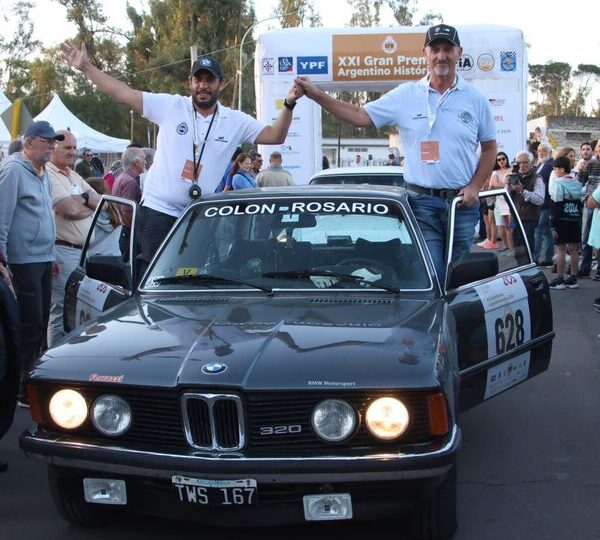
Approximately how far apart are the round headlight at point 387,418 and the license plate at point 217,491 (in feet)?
1.60

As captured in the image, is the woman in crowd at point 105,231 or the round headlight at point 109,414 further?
the woman in crowd at point 105,231

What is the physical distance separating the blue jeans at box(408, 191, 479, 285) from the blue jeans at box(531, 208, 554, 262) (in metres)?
8.34

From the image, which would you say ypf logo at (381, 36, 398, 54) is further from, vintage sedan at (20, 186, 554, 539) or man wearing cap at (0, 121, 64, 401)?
vintage sedan at (20, 186, 554, 539)

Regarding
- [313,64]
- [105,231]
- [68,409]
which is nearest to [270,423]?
[68,409]

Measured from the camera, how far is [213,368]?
3455 mm

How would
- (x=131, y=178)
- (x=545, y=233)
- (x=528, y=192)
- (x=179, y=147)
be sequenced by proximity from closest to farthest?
1. (x=179, y=147)
2. (x=131, y=178)
3. (x=528, y=192)
4. (x=545, y=233)

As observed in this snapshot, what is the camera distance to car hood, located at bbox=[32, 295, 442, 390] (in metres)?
3.40

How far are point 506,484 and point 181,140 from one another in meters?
3.02

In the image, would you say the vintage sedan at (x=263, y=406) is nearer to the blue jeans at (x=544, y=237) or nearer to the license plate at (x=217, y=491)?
the license plate at (x=217, y=491)

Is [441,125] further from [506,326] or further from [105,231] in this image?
[105,231]

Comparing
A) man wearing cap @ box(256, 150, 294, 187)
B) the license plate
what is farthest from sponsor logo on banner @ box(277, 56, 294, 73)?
the license plate

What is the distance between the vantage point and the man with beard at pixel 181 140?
6.02m

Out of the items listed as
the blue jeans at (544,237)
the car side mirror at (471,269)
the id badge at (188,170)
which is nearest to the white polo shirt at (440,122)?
the id badge at (188,170)

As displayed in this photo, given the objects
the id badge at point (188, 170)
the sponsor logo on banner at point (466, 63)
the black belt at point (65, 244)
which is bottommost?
the black belt at point (65, 244)
